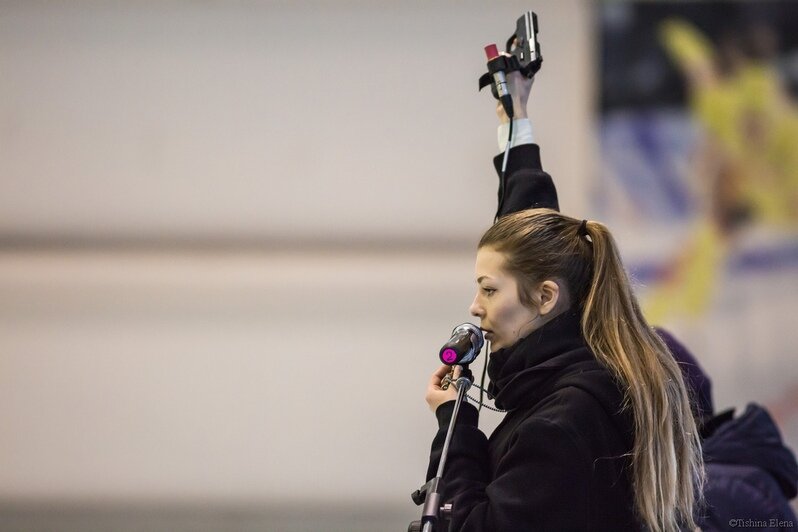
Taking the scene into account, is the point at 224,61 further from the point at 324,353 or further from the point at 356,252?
the point at 324,353

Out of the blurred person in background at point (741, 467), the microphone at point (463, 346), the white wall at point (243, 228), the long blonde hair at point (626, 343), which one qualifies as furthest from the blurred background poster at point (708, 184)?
the microphone at point (463, 346)

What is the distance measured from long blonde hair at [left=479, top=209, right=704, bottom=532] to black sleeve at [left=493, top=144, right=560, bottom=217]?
22 cm

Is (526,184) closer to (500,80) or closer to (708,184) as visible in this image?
(500,80)

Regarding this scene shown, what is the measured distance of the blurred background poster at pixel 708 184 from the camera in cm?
407

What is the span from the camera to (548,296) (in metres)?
1.64

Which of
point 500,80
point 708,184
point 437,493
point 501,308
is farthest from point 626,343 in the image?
point 708,184

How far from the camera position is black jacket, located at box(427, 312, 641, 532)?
1.47 meters

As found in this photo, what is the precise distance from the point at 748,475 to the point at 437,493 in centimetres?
93

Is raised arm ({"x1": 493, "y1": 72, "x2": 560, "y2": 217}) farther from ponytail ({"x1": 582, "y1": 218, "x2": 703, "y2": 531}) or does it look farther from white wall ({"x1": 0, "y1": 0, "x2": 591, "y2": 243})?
white wall ({"x1": 0, "y1": 0, "x2": 591, "y2": 243})

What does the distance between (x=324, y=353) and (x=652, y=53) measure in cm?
187

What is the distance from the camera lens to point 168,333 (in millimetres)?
4117

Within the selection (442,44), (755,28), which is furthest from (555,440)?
Answer: (755,28)

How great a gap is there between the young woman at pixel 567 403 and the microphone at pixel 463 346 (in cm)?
4

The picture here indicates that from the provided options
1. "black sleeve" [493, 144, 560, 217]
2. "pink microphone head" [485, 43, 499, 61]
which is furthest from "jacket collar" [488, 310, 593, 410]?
"pink microphone head" [485, 43, 499, 61]
